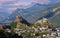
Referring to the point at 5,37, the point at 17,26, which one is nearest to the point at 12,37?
the point at 5,37

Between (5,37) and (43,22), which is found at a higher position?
(5,37)

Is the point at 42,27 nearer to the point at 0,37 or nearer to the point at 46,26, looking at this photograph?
the point at 46,26

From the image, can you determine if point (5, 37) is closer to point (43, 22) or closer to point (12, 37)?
point (12, 37)

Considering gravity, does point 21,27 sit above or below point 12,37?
below

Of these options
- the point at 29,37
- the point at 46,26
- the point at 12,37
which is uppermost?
the point at 12,37

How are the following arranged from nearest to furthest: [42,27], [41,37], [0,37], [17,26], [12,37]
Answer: [0,37], [12,37], [41,37], [17,26], [42,27]

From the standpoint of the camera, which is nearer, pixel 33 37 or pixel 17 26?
pixel 33 37

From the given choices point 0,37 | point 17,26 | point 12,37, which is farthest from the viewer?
point 17,26

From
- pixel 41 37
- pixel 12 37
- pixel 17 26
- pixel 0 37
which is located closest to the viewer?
pixel 0 37

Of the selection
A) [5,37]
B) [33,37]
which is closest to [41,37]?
[33,37]
